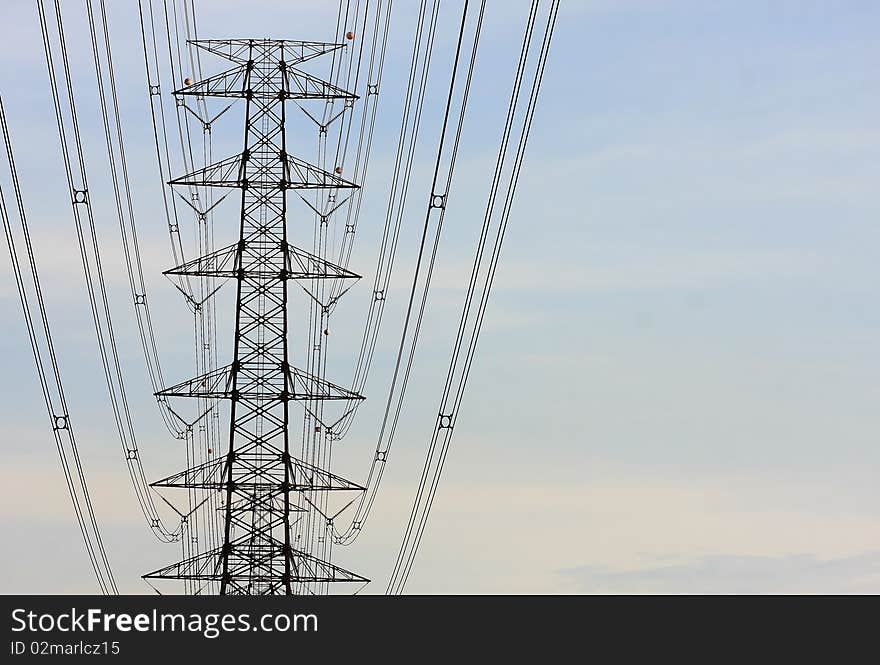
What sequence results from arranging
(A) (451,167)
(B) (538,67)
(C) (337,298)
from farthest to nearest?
(C) (337,298) → (A) (451,167) → (B) (538,67)

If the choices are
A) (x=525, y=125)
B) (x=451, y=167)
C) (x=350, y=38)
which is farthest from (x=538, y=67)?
(x=350, y=38)

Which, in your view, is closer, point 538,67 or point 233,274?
point 538,67

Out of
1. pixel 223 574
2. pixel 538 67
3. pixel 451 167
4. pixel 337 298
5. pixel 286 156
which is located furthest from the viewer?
pixel 337 298

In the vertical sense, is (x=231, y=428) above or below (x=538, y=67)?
above

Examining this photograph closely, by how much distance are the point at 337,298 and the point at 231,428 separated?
44.6ft

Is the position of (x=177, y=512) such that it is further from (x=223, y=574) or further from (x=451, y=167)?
(x=451, y=167)

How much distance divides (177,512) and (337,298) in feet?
35.0

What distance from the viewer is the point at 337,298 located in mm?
70312

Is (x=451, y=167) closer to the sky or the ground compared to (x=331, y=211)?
closer to the ground

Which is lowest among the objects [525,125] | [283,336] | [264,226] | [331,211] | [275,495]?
[525,125]

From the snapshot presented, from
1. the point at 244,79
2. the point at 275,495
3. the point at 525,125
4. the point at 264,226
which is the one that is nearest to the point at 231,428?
the point at 275,495

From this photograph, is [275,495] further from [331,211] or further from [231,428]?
[331,211]

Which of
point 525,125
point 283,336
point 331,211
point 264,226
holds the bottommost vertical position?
point 525,125

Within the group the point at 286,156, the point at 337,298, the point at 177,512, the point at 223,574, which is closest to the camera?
the point at 223,574
